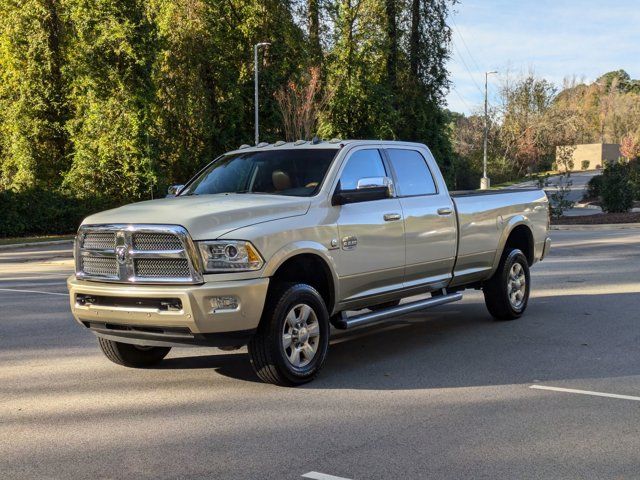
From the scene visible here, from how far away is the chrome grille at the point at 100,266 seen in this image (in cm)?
646

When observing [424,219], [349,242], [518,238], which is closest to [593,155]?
[518,238]

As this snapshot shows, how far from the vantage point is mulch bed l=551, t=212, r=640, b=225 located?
28.3 m

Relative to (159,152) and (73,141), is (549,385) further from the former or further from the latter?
(73,141)

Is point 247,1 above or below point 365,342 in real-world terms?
above

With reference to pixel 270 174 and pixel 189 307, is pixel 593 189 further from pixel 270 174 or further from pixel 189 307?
pixel 189 307

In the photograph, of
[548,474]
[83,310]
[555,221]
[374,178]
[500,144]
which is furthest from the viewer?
[500,144]

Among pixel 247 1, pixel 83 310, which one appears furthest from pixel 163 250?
pixel 247 1

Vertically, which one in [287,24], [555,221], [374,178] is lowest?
[555,221]

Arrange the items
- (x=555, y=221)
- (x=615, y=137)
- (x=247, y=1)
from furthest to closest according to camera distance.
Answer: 1. (x=615, y=137)
2. (x=247, y=1)
3. (x=555, y=221)

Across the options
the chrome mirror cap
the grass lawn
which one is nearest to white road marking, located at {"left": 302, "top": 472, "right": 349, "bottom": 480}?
the chrome mirror cap

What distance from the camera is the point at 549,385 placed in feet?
21.3

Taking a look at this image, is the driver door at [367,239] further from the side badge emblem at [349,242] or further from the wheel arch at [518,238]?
the wheel arch at [518,238]

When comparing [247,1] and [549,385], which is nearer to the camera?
[549,385]

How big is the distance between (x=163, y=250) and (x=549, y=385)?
343 centimetres
